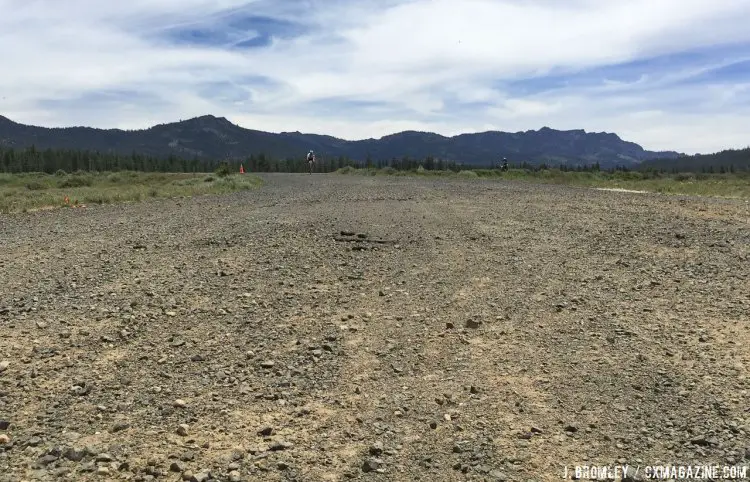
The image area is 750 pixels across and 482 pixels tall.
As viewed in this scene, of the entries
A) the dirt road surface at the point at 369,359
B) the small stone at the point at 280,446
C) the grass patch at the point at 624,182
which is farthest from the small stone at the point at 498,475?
the grass patch at the point at 624,182

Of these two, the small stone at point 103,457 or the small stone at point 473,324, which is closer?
the small stone at point 103,457

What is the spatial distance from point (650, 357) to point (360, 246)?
5847 millimetres

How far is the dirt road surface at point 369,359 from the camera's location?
11.8ft

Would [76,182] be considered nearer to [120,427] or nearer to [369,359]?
[369,359]

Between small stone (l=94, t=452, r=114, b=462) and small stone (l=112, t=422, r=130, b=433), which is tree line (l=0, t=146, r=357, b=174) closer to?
small stone (l=112, t=422, r=130, b=433)

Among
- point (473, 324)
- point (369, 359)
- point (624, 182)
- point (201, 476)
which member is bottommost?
point (201, 476)

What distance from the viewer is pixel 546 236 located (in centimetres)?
1129

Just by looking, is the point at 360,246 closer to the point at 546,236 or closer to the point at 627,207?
the point at 546,236

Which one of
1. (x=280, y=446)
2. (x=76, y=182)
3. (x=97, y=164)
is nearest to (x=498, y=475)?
Result: (x=280, y=446)

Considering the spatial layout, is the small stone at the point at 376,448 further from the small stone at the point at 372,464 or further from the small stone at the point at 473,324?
the small stone at the point at 473,324

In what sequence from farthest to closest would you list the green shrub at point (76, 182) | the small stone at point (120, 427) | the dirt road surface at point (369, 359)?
the green shrub at point (76, 182) < the small stone at point (120, 427) < the dirt road surface at point (369, 359)

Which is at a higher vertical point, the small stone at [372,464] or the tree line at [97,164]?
the tree line at [97,164]

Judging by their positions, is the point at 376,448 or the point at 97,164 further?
the point at 97,164

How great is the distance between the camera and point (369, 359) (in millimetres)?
5109
